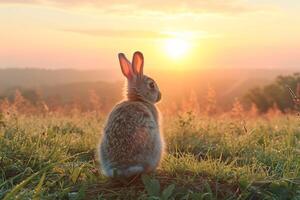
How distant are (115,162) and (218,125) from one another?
3924mm

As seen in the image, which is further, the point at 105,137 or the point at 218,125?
the point at 218,125

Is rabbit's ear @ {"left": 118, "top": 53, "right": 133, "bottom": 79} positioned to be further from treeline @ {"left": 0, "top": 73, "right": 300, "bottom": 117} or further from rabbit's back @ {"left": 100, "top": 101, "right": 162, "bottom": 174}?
rabbit's back @ {"left": 100, "top": 101, "right": 162, "bottom": 174}

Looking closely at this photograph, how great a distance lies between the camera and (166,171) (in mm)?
5664

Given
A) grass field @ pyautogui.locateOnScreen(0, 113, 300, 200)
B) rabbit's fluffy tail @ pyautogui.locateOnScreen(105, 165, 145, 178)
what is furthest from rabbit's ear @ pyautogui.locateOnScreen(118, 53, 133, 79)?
rabbit's fluffy tail @ pyautogui.locateOnScreen(105, 165, 145, 178)

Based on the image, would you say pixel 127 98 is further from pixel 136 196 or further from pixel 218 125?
pixel 218 125

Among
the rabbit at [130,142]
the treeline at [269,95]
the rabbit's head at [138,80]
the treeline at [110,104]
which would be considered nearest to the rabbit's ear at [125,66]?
the rabbit's head at [138,80]

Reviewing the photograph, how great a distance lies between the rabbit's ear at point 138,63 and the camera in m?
6.46

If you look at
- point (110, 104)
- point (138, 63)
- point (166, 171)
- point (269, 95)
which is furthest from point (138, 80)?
point (269, 95)

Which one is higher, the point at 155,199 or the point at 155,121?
the point at 155,121

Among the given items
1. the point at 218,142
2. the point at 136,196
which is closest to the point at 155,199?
the point at 136,196

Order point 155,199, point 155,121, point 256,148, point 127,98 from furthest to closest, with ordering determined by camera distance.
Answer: point 256,148 → point 127,98 → point 155,121 → point 155,199

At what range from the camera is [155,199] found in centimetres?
488

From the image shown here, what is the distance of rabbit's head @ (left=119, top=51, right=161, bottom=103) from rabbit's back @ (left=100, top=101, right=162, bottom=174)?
0.80 metres

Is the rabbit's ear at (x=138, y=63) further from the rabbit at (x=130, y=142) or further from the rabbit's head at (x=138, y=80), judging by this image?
the rabbit at (x=130, y=142)
